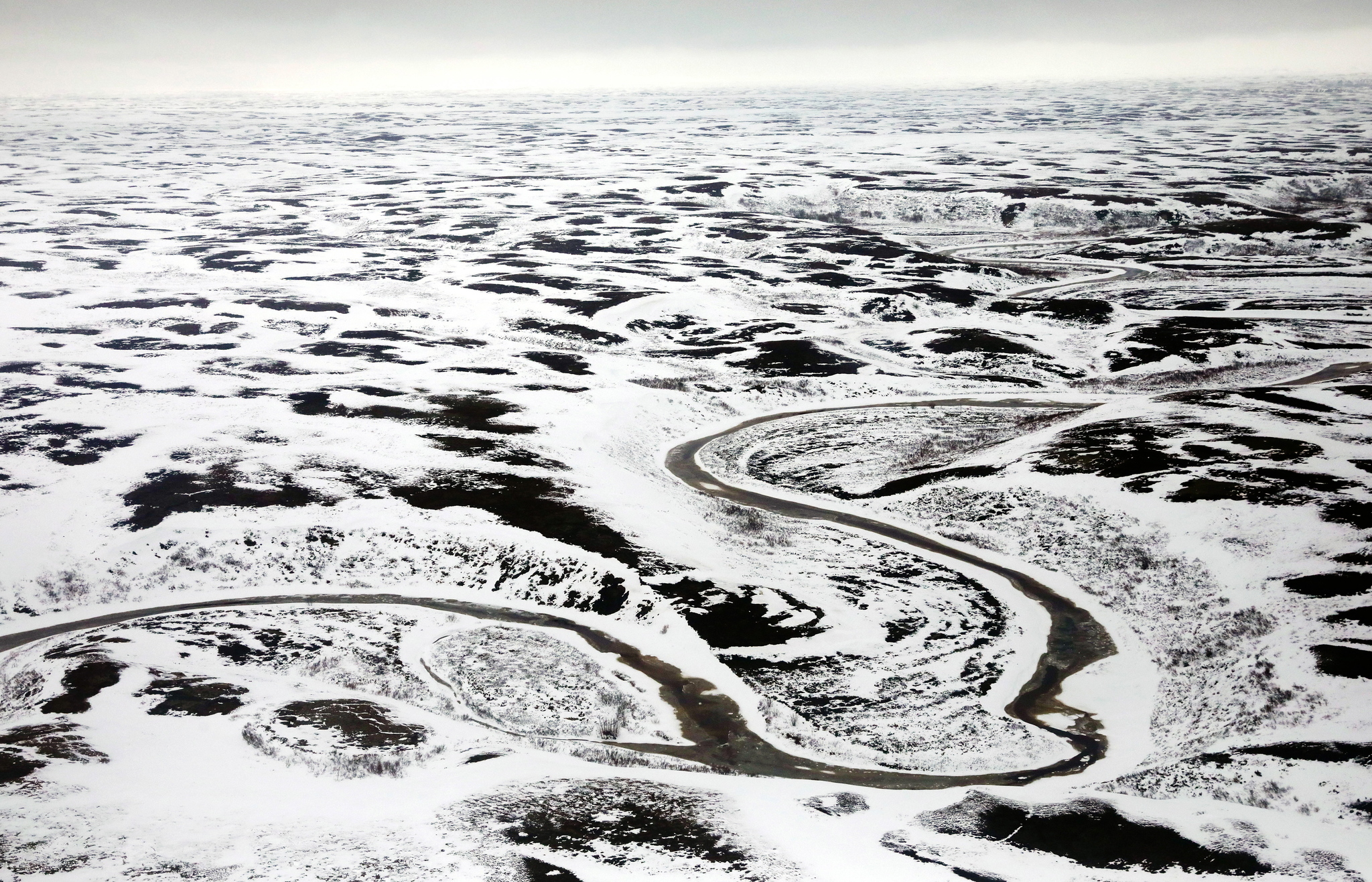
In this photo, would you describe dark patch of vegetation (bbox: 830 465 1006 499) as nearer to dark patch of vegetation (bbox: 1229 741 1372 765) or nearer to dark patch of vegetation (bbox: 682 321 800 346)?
dark patch of vegetation (bbox: 1229 741 1372 765)

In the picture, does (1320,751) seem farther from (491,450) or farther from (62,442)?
(62,442)

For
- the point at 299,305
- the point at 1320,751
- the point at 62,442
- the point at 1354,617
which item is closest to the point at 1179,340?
the point at 1354,617

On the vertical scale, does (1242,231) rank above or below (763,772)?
above

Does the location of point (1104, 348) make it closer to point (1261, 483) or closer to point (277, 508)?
point (1261, 483)

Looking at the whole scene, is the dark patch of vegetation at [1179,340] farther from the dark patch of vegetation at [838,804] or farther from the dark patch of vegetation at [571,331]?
the dark patch of vegetation at [838,804]

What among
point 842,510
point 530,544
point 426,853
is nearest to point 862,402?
point 842,510

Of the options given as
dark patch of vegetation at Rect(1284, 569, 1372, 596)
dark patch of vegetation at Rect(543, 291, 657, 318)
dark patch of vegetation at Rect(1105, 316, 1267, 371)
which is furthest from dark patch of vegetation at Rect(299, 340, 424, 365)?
dark patch of vegetation at Rect(1284, 569, 1372, 596)
